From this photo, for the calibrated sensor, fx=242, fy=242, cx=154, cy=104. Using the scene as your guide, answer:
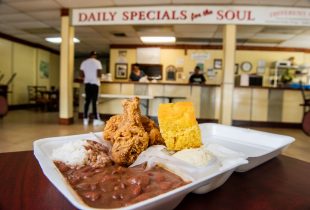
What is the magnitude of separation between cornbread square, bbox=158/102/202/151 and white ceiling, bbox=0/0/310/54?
4885mm

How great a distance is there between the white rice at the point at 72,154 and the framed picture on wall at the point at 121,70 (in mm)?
9340

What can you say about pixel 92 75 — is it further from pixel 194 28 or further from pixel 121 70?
pixel 121 70

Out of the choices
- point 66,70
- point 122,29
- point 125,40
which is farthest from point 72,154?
point 125,40

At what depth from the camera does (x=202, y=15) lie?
514cm

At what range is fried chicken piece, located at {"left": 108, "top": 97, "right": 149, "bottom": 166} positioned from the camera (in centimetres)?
57

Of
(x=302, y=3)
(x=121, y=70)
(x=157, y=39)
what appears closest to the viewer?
(x=302, y=3)

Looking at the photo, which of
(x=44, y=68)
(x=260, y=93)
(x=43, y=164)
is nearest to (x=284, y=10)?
(x=260, y=93)

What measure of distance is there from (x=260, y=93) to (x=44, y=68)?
961cm

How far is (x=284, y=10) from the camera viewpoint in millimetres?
5027

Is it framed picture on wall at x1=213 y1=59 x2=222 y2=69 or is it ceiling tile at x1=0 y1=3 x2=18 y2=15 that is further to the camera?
framed picture on wall at x1=213 y1=59 x2=222 y2=69

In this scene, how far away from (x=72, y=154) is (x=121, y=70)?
9441 mm

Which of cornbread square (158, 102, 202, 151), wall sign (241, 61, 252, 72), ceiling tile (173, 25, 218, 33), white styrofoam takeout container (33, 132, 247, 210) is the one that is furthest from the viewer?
wall sign (241, 61, 252, 72)

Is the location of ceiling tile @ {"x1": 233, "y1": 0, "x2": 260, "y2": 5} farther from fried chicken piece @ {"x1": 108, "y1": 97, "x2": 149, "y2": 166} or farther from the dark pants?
fried chicken piece @ {"x1": 108, "y1": 97, "x2": 149, "y2": 166}

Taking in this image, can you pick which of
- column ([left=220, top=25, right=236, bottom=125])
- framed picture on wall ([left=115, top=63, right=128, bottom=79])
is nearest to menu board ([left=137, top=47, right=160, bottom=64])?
framed picture on wall ([left=115, top=63, right=128, bottom=79])
